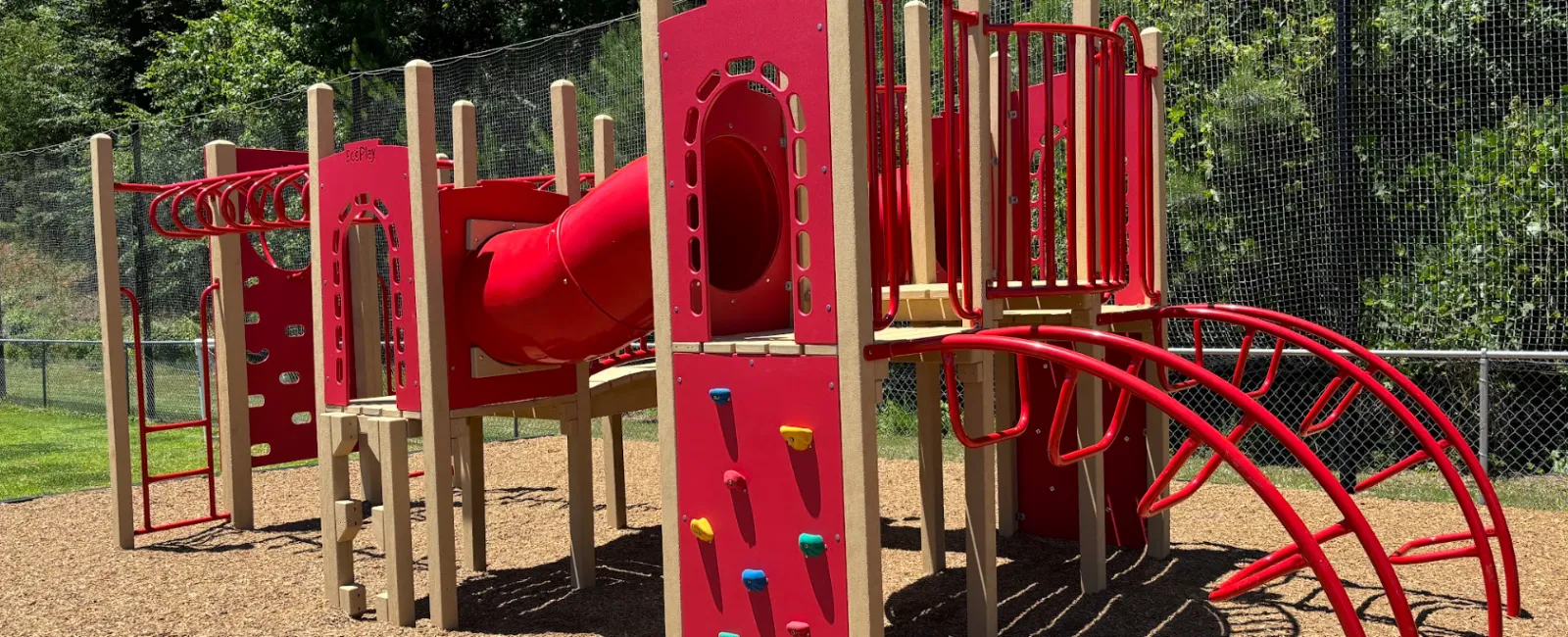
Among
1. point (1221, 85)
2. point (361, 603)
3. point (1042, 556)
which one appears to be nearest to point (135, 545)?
point (361, 603)

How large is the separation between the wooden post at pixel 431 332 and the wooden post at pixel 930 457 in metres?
1.90

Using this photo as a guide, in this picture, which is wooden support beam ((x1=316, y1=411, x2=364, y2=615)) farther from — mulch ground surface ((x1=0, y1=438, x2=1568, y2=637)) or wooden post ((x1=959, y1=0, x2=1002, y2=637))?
wooden post ((x1=959, y1=0, x2=1002, y2=637))

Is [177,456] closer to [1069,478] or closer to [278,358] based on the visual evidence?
[278,358]

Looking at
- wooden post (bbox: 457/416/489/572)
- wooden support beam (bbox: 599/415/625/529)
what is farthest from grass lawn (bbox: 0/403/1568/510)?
wooden post (bbox: 457/416/489/572)

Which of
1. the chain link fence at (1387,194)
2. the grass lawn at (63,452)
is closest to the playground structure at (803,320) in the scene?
the chain link fence at (1387,194)

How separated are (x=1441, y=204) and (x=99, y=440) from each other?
11.6m

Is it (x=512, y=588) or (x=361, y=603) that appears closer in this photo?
(x=361, y=603)

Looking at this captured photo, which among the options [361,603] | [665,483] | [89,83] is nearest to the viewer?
[665,483]

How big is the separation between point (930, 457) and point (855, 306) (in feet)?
6.10

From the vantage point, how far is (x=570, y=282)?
14.9ft

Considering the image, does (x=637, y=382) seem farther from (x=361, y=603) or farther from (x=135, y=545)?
(x=135, y=545)

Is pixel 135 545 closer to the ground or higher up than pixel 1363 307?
closer to the ground

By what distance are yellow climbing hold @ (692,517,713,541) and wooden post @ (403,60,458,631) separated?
144 centimetres

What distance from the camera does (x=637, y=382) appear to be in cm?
594
